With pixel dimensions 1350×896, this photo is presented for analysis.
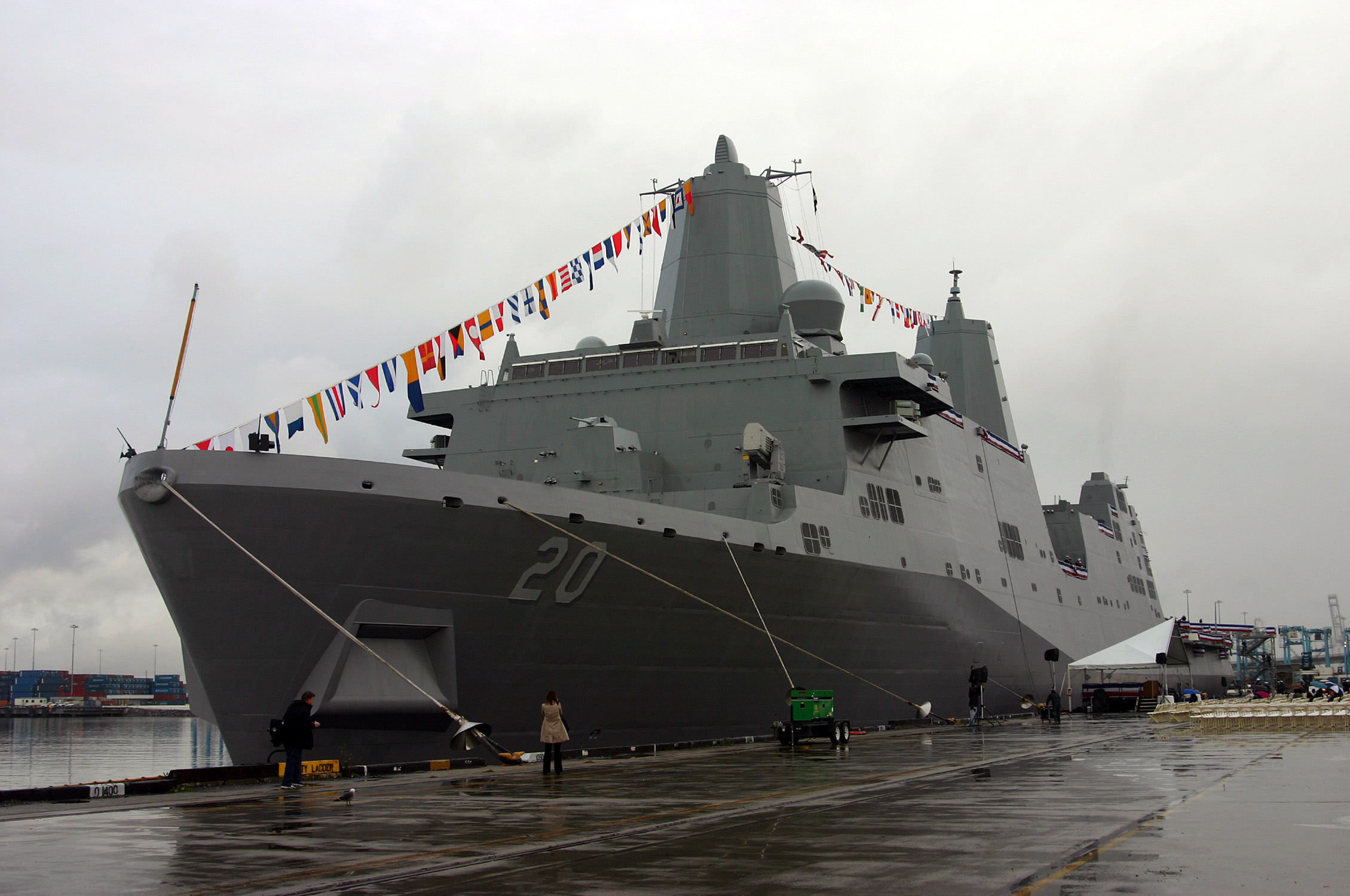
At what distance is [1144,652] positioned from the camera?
26812 millimetres

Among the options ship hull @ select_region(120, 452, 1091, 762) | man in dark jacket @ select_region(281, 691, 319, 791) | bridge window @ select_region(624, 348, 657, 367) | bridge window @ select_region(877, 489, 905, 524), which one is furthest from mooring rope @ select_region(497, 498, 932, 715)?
bridge window @ select_region(624, 348, 657, 367)

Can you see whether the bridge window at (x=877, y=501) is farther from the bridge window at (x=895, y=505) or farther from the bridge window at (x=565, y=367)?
the bridge window at (x=565, y=367)

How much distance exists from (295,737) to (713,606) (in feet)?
24.6

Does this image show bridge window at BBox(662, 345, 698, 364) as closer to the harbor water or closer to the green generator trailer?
the green generator trailer

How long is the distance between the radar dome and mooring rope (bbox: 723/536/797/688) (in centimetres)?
751

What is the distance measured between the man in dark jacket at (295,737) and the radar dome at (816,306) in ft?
48.2

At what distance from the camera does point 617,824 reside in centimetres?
800

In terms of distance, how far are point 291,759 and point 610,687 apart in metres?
5.74

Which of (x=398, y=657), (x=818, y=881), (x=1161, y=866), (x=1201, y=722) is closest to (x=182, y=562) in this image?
(x=398, y=657)

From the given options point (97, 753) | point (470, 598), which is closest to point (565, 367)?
point (470, 598)

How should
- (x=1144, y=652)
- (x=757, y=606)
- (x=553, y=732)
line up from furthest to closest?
(x=1144, y=652) < (x=757, y=606) < (x=553, y=732)

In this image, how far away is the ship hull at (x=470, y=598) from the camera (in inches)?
534

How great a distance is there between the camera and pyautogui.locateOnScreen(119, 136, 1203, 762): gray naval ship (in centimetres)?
→ 1372

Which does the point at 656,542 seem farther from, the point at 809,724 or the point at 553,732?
the point at 553,732
